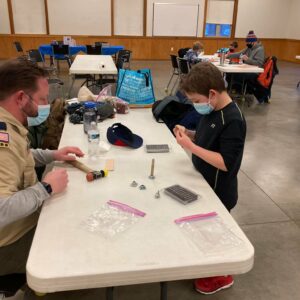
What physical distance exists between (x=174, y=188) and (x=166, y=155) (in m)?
0.41

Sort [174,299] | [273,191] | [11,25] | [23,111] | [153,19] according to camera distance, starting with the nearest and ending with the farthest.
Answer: [23,111], [174,299], [273,191], [11,25], [153,19]

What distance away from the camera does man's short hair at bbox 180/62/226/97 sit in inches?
59.9

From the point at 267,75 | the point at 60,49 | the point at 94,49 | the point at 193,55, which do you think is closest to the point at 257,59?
the point at 267,75

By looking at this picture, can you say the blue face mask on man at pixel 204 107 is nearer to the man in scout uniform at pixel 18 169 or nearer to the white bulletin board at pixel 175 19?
the man in scout uniform at pixel 18 169

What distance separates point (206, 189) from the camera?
1374 millimetres

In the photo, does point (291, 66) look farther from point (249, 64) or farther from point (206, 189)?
point (206, 189)

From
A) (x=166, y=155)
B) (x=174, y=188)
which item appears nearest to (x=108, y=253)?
(x=174, y=188)

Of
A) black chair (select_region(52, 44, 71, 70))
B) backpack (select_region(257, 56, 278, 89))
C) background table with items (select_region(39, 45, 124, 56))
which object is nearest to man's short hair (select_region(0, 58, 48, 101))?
backpack (select_region(257, 56, 278, 89))

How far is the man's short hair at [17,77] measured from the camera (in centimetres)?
121

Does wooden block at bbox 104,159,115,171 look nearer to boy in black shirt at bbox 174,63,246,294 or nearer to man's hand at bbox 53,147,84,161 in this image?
man's hand at bbox 53,147,84,161

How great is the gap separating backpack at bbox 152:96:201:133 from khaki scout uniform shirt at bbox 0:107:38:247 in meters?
1.27

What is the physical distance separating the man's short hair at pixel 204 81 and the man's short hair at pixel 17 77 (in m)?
0.71

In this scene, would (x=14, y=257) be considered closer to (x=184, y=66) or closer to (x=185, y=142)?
(x=185, y=142)

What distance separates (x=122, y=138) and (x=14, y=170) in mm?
780
